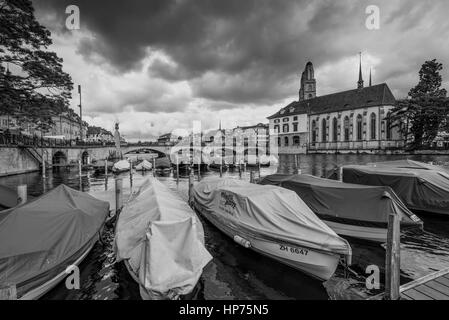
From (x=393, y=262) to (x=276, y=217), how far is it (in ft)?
10.4

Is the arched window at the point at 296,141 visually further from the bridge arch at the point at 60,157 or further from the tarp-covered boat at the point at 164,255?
the tarp-covered boat at the point at 164,255

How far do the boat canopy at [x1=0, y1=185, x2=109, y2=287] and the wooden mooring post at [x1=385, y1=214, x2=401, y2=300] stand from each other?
24.8 feet

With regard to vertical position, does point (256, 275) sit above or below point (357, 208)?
below

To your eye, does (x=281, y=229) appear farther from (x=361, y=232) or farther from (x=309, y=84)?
(x=309, y=84)

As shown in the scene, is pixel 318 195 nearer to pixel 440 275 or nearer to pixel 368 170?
pixel 440 275

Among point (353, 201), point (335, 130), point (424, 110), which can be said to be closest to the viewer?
point (353, 201)

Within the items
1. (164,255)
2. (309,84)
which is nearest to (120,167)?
(164,255)

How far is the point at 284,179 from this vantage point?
12.6 metres

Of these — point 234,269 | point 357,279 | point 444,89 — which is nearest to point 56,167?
point 234,269

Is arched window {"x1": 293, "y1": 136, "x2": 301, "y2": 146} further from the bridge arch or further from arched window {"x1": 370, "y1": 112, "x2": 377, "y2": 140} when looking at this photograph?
the bridge arch

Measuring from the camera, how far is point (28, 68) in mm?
19516

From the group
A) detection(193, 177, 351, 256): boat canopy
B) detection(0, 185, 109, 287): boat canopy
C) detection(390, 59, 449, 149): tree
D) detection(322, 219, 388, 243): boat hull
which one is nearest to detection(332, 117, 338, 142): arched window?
detection(390, 59, 449, 149): tree

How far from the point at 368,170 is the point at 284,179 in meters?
6.41
